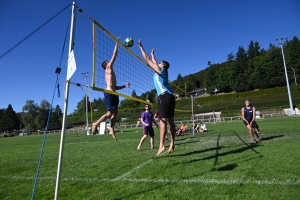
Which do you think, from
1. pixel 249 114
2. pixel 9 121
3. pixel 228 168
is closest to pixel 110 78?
pixel 228 168

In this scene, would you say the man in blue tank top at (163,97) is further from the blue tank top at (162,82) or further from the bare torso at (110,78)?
the bare torso at (110,78)

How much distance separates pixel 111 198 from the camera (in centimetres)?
329

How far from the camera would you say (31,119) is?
7150 cm

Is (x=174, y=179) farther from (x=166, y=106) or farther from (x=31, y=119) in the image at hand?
(x=31, y=119)

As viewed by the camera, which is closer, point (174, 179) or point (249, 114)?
point (174, 179)

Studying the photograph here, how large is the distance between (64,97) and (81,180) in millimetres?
1848

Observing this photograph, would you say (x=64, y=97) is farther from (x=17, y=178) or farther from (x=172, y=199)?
(x=17, y=178)

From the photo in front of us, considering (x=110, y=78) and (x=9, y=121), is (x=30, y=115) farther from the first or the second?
(x=110, y=78)

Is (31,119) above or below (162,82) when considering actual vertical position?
above

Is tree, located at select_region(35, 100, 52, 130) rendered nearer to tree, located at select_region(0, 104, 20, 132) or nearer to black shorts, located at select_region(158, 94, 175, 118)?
tree, located at select_region(0, 104, 20, 132)

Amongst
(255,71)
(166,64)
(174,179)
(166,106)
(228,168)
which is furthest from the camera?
(255,71)

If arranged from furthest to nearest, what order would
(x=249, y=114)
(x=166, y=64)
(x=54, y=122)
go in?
(x=54, y=122) < (x=249, y=114) < (x=166, y=64)

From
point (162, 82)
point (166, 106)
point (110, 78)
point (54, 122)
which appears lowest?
point (166, 106)

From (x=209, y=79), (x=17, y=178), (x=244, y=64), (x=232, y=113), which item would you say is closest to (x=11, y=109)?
(x=232, y=113)
